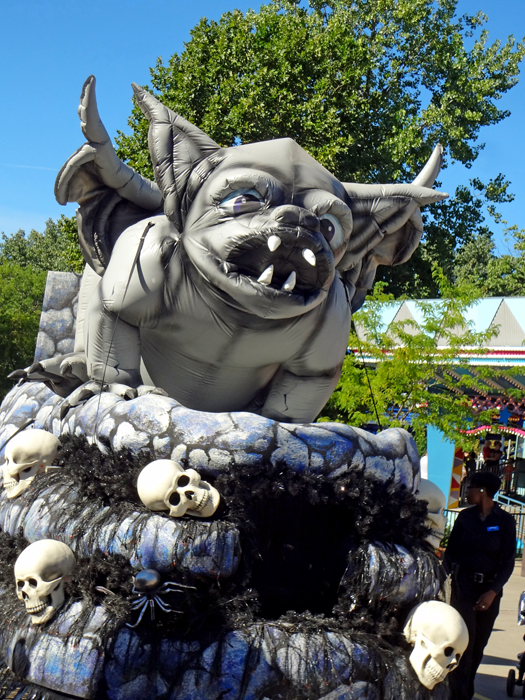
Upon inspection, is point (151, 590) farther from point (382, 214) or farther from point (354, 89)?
point (354, 89)

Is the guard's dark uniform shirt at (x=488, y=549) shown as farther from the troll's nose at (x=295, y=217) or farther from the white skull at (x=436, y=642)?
the troll's nose at (x=295, y=217)

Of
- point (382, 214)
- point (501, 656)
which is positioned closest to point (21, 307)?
point (501, 656)

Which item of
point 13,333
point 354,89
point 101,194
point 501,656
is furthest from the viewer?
point 13,333

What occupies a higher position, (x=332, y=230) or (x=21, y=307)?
(x=21, y=307)

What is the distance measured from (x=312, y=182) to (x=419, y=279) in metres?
15.9

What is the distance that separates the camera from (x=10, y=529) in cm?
296

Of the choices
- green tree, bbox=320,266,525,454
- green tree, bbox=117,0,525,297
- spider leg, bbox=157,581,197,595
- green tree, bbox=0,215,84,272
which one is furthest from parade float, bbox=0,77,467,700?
green tree, bbox=0,215,84,272

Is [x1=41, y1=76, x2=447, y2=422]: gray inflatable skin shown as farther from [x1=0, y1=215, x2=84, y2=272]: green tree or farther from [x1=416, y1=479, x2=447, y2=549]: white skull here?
[x1=0, y1=215, x2=84, y2=272]: green tree

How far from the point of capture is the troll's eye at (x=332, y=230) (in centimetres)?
295

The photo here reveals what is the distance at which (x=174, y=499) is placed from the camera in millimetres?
2420

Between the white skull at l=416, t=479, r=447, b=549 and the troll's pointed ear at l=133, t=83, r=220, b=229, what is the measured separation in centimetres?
153

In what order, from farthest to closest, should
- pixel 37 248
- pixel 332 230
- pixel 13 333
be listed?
1. pixel 37 248
2. pixel 13 333
3. pixel 332 230

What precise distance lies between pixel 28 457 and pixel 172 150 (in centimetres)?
137

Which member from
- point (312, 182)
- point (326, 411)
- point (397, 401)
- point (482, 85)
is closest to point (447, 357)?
point (397, 401)
